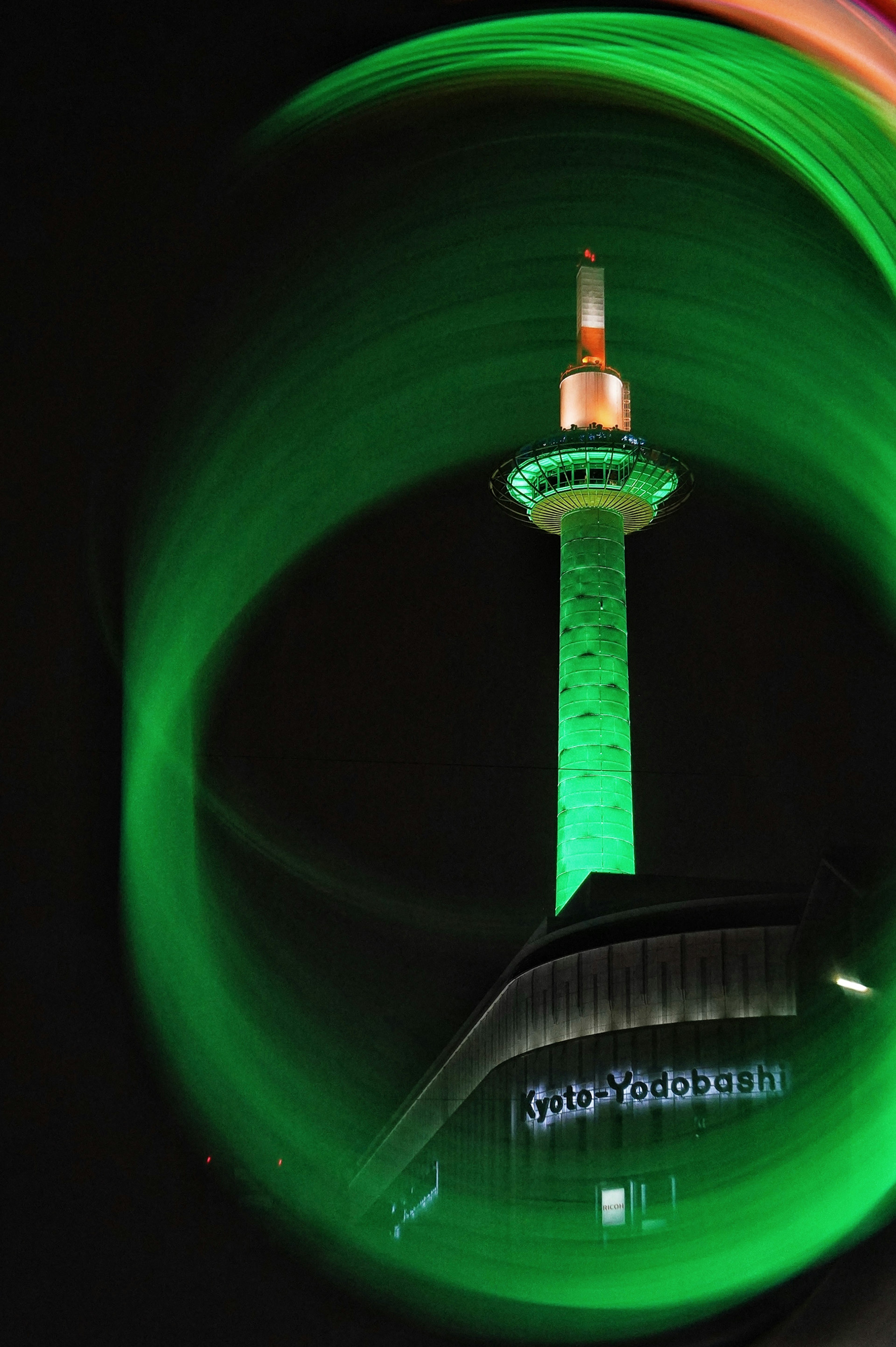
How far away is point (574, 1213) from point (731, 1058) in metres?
7.07

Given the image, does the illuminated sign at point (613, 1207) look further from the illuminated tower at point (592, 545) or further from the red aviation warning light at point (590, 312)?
the red aviation warning light at point (590, 312)

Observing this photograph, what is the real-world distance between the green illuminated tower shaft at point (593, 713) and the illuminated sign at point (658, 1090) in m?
14.6

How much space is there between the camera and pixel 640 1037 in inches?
1484

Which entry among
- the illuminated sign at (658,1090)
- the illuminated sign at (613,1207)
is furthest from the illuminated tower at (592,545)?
the illuminated sign at (613,1207)

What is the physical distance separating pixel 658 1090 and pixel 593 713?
24.4 meters

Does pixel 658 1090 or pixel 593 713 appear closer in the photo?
pixel 658 1090

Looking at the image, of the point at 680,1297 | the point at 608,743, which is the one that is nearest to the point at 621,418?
the point at 608,743

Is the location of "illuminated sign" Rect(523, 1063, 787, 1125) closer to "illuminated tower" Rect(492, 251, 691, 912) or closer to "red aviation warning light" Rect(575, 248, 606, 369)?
"illuminated tower" Rect(492, 251, 691, 912)

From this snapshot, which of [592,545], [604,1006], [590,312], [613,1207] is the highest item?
[590,312]

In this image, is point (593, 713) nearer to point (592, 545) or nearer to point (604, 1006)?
point (592, 545)

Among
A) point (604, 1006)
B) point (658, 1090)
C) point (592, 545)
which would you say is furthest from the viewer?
point (592, 545)

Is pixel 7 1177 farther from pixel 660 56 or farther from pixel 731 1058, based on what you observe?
pixel 731 1058

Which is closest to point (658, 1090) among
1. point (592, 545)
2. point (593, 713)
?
point (593, 713)

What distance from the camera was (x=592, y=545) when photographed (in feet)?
209
